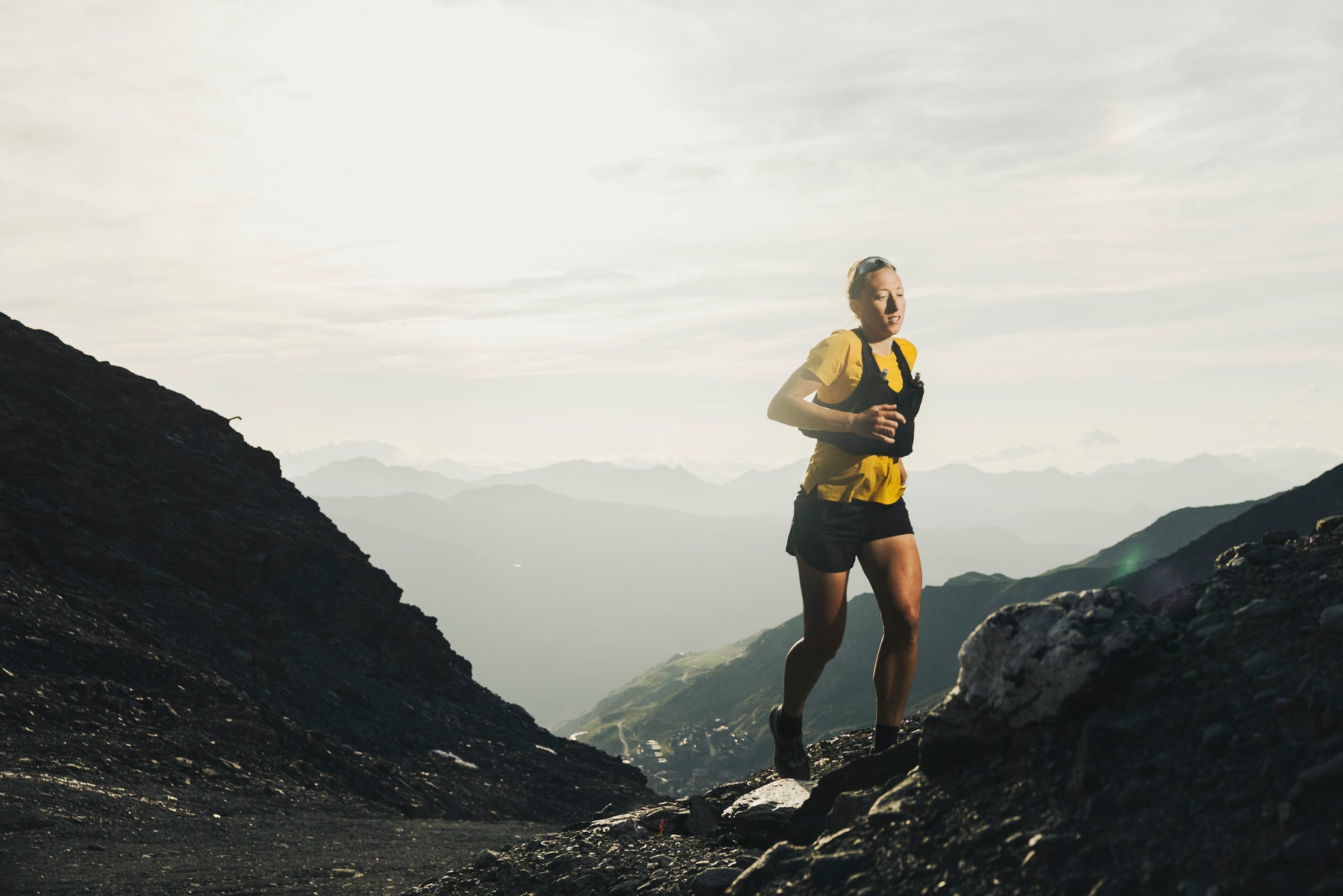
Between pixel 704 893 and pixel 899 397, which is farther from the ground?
pixel 899 397

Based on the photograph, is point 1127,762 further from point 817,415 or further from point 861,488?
point 817,415

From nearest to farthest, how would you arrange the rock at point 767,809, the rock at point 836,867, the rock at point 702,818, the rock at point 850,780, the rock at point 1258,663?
the rock at point 1258,663 → the rock at point 836,867 → the rock at point 850,780 → the rock at point 767,809 → the rock at point 702,818

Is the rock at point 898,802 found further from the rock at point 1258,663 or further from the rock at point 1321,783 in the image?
the rock at point 1321,783

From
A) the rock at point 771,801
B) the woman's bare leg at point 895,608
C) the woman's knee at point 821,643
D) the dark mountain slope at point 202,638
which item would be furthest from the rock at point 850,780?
the dark mountain slope at point 202,638

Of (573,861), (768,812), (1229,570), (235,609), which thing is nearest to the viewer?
(1229,570)

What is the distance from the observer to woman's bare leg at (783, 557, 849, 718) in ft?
20.1

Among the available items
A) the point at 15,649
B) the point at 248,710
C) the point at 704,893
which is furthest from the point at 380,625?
the point at 704,893

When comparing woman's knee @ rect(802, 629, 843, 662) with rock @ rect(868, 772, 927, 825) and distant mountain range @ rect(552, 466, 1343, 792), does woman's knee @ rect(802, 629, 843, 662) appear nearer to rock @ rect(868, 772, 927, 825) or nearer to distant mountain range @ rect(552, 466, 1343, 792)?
rock @ rect(868, 772, 927, 825)

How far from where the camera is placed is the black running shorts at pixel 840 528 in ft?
19.8

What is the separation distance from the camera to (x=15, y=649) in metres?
15.4

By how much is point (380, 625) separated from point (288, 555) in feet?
12.4

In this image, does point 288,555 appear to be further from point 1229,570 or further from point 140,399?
point 1229,570

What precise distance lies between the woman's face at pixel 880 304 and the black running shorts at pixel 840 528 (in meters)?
1.17

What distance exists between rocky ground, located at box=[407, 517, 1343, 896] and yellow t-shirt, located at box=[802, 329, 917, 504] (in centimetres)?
162
